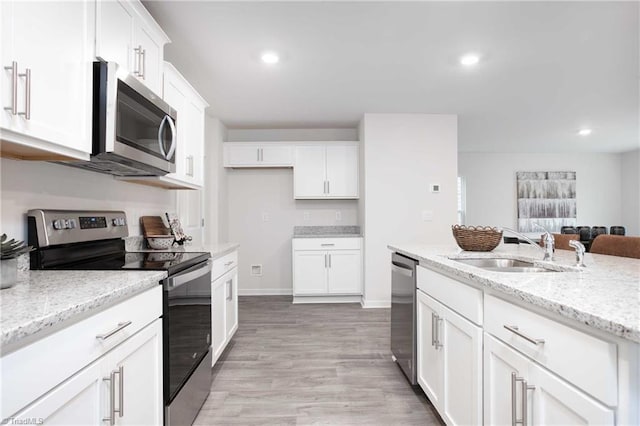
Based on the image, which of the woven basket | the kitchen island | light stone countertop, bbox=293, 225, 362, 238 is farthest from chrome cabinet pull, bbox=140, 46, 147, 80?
light stone countertop, bbox=293, 225, 362, 238

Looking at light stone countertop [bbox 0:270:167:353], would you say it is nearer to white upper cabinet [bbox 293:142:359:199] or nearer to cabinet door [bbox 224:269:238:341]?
cabinet door [bbox 224:269:238:341]

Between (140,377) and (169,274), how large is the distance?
41cm

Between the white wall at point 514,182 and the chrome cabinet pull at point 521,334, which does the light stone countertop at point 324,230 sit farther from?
the chrome cabinet pull at point 521,334

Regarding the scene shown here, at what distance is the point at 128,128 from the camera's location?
159 centimetres

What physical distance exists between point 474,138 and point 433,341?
15.7ft

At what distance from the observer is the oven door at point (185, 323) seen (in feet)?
4.70

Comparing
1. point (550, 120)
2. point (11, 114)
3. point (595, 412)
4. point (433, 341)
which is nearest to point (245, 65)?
point (11, 114)

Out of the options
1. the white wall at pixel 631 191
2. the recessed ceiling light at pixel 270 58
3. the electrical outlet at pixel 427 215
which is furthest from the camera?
the white wall at pixel 631 191

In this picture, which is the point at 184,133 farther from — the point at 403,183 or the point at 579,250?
the point at 403,183

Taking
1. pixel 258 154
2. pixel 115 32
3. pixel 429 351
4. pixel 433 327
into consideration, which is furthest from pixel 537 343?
pixel 258 154

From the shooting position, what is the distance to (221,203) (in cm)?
448

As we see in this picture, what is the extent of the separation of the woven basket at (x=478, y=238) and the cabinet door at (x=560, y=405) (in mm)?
1199

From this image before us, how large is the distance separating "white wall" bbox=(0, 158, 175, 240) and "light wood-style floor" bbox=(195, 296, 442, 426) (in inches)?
51.0

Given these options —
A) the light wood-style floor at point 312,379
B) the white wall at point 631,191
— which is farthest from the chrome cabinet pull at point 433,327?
the white wall at point 631,191
